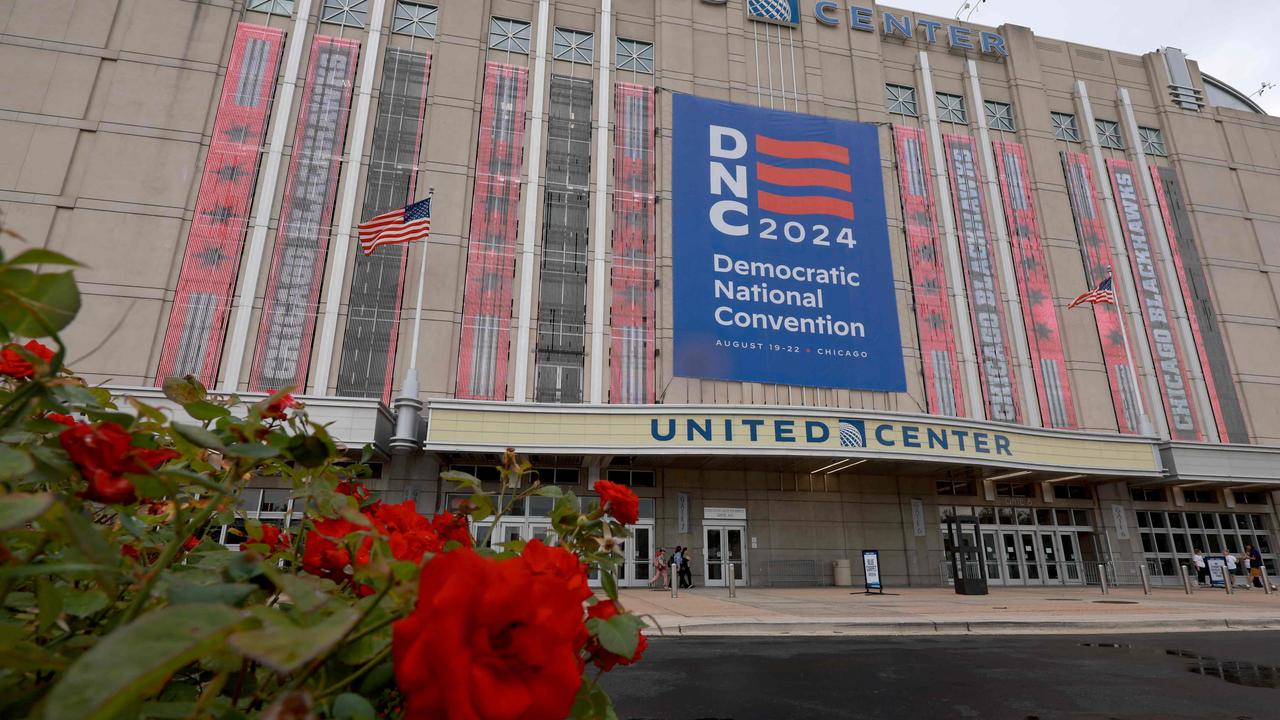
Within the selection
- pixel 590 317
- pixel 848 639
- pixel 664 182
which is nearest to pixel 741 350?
pixel 590 317

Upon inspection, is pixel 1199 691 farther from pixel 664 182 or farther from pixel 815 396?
pixel 664 182

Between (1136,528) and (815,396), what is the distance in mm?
14657

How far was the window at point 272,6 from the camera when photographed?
22.7m

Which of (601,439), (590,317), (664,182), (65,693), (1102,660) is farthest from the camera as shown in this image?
(664,182)

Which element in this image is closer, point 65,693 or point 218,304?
point 65,693

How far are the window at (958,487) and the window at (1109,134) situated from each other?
17403 mm

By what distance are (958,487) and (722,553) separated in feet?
32.7

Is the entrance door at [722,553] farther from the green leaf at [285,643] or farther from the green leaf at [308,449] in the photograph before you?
the green leaf at [285,643]

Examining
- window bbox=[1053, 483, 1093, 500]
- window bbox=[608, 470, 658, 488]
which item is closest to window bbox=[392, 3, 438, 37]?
window bbox=[608, 470, 658, 488]

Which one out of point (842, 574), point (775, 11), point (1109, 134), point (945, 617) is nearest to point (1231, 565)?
point (842, 574)

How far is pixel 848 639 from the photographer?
8.87 metres

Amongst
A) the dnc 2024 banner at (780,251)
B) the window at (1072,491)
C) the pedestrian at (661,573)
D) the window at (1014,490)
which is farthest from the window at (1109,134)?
the pedestrian at (661,573)

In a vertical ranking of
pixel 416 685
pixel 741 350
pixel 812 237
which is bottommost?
pixel 416 685

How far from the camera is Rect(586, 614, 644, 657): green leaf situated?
1.15 metres
